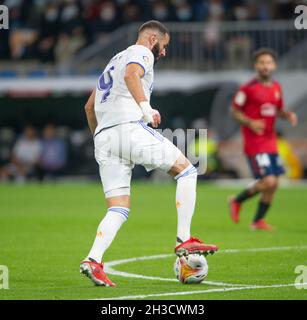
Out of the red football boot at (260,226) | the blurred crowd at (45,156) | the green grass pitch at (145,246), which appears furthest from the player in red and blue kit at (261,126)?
the blurred crowd at (45,156)

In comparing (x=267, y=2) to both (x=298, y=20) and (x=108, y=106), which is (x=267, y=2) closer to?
(x=298, y=20)

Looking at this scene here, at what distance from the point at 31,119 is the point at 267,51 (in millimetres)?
20695

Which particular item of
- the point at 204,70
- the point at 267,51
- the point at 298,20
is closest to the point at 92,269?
the point at 267,51

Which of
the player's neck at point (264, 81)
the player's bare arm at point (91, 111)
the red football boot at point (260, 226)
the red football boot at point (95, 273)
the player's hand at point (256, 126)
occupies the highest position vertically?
the player's neck at point (264, 81)

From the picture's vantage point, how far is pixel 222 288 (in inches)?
352

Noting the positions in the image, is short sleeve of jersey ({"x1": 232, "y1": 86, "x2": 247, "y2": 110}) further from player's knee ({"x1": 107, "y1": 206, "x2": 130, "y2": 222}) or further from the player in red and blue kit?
player's knee ({"x1": 107, "y1": 206, "x2": 130, "y2": 222})

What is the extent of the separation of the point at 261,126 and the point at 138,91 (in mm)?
6479

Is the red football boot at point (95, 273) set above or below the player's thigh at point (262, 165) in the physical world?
below

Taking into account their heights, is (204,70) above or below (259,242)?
above

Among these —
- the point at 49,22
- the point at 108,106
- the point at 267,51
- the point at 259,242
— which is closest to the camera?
the point at 108,106

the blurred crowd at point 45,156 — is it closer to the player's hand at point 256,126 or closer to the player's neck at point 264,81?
the player's neck at point 264,81

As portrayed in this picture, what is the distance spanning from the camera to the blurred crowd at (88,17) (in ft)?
102

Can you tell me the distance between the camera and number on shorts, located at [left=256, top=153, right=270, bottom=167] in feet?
50.7
